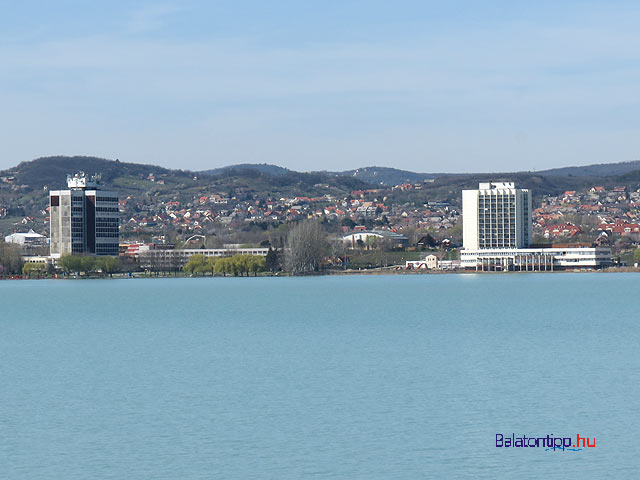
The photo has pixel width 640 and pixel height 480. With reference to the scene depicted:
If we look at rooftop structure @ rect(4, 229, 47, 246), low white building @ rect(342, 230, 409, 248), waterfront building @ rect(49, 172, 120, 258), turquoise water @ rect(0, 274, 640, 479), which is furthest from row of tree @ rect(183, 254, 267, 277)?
turquoise water @ rect(0, 274, 640, 479)

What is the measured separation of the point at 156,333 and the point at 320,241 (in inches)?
2783

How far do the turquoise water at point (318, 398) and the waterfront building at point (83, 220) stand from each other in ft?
253

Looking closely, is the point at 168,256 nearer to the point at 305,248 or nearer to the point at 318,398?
the point at 305,248

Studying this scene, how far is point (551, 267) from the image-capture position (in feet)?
385

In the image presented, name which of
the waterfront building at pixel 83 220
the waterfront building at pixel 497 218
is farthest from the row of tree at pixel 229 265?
the waterfront building at pixel 497 218

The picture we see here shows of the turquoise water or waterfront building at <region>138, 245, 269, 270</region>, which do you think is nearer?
the turquoise water

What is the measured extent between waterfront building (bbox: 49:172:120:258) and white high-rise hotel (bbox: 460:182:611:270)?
37.9 meters

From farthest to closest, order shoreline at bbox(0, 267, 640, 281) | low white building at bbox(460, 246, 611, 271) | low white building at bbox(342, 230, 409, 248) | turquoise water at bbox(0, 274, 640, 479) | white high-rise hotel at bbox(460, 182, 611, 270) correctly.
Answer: low white building at bbox(342, 230, 409, 248) < white high-rise hotel at bbox(460, 182, 611, 270) < shoreline at bbox(0, 267, 640, 281) < low white building at bbox(460, 246, 611, 271) < turquoise water at bbox(0, 274, 640, 479)

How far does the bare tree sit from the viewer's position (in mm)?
106875

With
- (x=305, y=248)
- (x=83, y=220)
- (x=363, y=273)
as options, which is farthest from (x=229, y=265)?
(x=83, y=220)

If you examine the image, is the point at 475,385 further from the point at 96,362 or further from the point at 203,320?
the point at 203,320

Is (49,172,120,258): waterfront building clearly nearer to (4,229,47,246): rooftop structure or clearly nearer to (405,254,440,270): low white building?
(405,254,440,270): low white building

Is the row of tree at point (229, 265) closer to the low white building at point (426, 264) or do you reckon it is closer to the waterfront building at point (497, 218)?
the low white building at point (426, 264)

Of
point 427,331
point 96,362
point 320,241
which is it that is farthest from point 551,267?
point 96,362
